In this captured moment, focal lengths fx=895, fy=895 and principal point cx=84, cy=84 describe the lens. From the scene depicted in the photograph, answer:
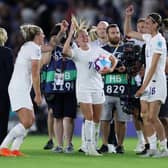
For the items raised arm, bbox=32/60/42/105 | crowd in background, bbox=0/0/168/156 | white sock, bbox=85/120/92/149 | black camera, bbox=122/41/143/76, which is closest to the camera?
raised arm, bbox=32/60/42/105

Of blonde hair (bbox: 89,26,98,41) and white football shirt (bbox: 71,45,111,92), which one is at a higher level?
blonde hair (bbox: 89,26,98,41)

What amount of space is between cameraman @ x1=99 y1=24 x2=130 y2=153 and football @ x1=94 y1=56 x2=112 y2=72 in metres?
1.13

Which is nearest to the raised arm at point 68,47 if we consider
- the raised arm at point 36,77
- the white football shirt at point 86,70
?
the white football shirt at point 86,70

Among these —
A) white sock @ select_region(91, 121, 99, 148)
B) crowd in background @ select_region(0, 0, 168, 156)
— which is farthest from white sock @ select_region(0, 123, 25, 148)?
crowd in background @ select_region(0, 0, 168, 156)

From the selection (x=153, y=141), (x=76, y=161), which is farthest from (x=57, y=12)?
(x=76, y=161)

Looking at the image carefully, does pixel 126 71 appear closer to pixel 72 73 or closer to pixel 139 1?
pixel 72 73

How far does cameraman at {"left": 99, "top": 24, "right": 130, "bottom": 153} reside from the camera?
51.9 ft

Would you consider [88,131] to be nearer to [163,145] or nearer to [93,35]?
[163,145]

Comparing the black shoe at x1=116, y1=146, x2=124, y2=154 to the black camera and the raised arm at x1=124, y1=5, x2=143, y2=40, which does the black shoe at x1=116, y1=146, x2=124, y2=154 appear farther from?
the raised arm at x1=124, y1=5, x2=143, y2=40

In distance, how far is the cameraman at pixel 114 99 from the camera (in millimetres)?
15828

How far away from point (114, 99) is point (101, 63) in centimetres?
159

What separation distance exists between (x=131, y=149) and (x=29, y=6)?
35.3 ft

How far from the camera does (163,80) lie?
14.3m

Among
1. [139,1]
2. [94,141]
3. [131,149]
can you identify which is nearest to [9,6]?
[139,1]
